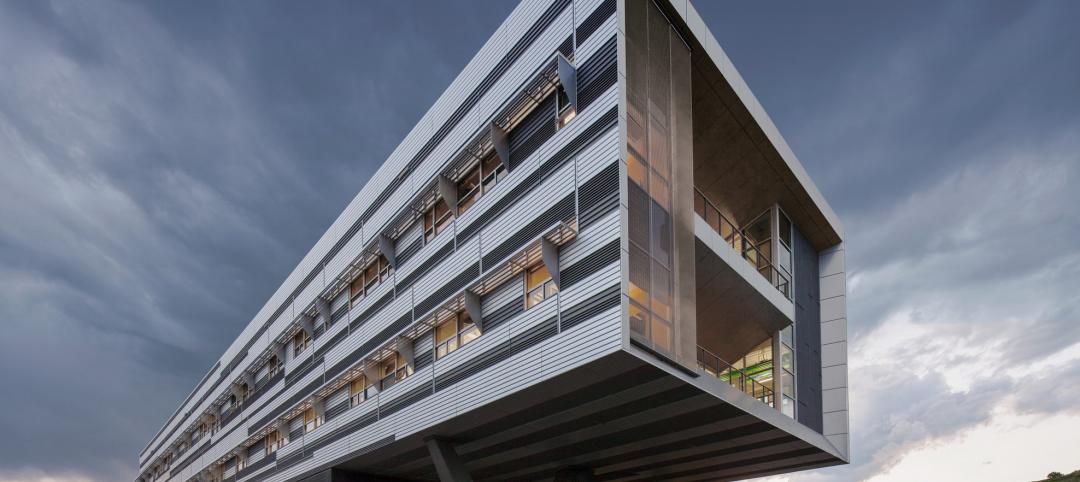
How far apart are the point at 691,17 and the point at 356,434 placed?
20.2 m

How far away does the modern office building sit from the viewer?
67.6 ft

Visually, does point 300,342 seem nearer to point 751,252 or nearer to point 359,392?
point 359,392

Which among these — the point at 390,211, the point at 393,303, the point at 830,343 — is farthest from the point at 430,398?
the point at 830,343

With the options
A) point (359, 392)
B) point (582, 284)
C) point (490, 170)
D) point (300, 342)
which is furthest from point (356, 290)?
point (582, 284)

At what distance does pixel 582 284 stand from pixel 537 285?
259 cm

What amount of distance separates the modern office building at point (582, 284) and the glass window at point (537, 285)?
0.24 ft

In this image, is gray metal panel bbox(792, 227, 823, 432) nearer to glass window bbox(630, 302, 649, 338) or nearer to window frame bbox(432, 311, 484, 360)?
glass window bbox(630, 302, 649, 338)

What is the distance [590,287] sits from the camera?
19953 millimetres

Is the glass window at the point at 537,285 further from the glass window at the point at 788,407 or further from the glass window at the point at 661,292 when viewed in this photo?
the glass window at the point at 788,407

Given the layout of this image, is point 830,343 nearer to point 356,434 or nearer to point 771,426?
point 771,426

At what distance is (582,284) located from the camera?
2028 cm

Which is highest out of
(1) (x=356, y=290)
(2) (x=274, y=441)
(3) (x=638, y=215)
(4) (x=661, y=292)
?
(1) (x=356, y=290)

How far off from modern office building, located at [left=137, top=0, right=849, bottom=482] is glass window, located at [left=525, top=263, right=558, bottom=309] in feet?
0.24

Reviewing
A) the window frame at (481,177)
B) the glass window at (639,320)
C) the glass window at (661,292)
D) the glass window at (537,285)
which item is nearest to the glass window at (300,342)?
the window frame at (481,177)
